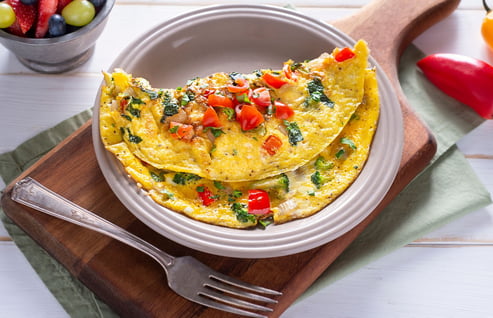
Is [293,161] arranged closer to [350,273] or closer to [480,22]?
[350,273]

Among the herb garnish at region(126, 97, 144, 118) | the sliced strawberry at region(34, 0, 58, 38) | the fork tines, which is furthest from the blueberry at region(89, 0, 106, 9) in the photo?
the fork tines

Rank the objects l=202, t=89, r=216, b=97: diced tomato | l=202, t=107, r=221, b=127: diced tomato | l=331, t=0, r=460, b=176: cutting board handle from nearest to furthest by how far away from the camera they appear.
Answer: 1. l=202, t=107, r=221, b=127: diced tomato
2. l=202, t=89, r=216, b=97: diced tomato
3. l=331, t=0, r=460, b=176: cutting board handle

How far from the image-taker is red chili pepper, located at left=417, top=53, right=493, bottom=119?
4621 mm

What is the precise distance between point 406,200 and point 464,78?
1.20m

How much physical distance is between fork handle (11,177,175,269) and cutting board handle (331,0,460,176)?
2220 millimetres

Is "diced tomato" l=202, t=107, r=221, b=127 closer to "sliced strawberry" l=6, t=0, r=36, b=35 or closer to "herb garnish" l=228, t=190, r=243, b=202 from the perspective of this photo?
"herb garnish" l=228, t=190, r=243, b=202

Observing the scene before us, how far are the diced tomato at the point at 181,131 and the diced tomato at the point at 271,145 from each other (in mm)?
500

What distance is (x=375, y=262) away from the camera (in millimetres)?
4086

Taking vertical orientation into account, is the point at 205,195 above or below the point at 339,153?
below

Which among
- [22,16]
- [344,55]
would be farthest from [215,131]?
[22,16]

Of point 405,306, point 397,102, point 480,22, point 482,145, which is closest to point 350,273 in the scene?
point 405,306

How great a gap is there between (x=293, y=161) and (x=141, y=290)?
129 cm

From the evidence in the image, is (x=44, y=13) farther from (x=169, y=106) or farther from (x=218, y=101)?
(x=218, y=101)

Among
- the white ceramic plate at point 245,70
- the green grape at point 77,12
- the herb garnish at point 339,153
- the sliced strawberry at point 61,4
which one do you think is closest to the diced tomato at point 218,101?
the white ceramic plate at point 245,70
